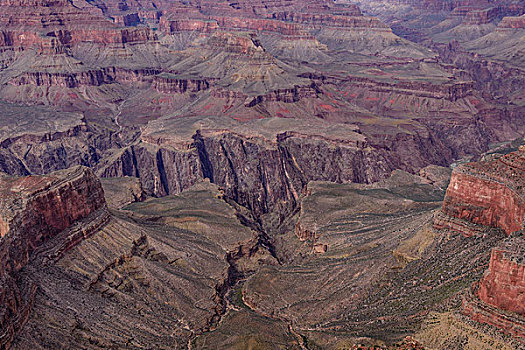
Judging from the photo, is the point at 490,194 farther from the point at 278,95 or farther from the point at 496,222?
the point at 278,95

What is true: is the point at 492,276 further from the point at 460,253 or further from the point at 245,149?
the point at 245,149

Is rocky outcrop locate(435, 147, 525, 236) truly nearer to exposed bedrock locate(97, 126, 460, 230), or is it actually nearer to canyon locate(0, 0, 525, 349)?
canyon locate(0, 0, 525, 349)

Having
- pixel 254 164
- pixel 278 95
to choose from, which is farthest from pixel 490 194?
pixel 278 95

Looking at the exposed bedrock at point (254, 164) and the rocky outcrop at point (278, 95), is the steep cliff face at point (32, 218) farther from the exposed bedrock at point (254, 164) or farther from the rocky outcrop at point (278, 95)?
the rocky outcrop at point (278, 95)

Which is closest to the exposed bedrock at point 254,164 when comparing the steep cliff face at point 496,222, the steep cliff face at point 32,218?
the steep cliff face at point 32,218

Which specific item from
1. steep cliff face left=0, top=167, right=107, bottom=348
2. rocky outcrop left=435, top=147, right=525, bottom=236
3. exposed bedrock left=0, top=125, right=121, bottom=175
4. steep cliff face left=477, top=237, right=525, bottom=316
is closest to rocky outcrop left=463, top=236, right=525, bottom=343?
steep cliff face left=477, top=237, right=525, bottom=316

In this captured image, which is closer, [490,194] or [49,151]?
[490,194]

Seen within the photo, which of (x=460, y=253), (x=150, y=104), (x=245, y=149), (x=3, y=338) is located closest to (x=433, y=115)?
(x=245, y=149)

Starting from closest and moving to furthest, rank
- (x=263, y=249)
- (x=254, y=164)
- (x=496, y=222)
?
(x=496, y=222) → (x=263, y=249) → (x=254, y=164)
